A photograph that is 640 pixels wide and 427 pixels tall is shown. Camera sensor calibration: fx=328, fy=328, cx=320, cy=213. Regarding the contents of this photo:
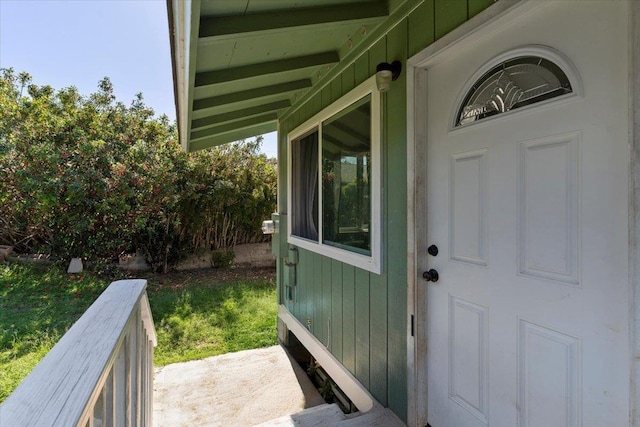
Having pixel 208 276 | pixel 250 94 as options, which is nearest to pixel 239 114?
pixel 250 94

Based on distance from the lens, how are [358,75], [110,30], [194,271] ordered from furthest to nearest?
[110,30]
[194,271]
[358,75]

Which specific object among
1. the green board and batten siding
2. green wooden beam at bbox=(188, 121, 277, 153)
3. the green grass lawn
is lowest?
the green grass lawn

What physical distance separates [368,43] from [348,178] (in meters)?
0.90

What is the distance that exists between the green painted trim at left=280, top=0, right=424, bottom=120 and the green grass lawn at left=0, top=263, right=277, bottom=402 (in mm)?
2903

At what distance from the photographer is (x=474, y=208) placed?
1479mm

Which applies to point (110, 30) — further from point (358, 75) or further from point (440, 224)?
point (440, 224)

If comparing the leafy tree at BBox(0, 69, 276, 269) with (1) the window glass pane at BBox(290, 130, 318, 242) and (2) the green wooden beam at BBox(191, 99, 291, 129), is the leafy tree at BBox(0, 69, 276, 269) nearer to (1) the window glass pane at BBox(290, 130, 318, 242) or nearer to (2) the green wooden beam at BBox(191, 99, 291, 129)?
(2) the green wooden beam at BBox(191, 99, 291, 129)

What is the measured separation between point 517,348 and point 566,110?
0.91m

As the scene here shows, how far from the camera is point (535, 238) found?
123 centimetres

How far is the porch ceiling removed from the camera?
1.61 m

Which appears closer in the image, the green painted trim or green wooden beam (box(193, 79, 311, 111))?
the green painted trim

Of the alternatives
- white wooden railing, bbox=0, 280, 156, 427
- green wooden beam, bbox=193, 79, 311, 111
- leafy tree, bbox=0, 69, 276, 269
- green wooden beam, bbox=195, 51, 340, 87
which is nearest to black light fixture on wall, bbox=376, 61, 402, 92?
green wooden beam, bbox=195, 51, 340, 87

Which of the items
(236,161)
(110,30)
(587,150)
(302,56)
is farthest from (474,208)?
(110,30)

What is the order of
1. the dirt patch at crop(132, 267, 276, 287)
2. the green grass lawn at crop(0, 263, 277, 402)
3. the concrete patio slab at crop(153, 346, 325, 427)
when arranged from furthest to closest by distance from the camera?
the dirt patch at crop(132, 267, 276, 287) < the green grass lawn at crop(0, 263, 277, 402) < the concrete patio slab at crop(153, 346, 325, 427)
